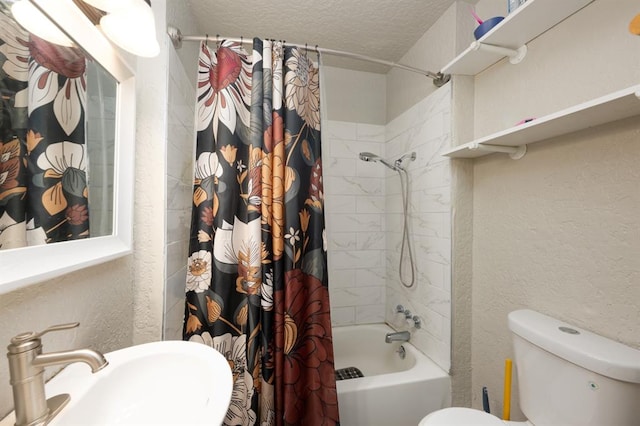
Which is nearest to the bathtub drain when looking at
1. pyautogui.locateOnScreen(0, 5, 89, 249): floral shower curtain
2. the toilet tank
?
the toilet tank

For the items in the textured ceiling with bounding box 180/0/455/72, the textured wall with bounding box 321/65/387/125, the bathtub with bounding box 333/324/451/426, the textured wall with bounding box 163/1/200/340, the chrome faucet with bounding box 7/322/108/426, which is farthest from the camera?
the textured wall with bounding box 321/65/387/125

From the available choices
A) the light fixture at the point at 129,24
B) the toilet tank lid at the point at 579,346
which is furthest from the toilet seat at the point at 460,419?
the light fixture at the point at 129,24

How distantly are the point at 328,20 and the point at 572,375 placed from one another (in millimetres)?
1955

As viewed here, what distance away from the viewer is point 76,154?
0.67 m

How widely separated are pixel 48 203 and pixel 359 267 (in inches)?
70.9

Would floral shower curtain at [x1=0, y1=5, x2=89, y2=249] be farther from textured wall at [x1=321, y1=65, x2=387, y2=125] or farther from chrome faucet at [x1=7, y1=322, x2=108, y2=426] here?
textured wall at [x1=321, y1=65, x2=387, y2=125]

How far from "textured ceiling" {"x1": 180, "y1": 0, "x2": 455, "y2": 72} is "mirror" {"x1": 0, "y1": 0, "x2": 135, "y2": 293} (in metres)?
0.78

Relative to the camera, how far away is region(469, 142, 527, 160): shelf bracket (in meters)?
1.09

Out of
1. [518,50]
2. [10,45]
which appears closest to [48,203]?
[10,45]

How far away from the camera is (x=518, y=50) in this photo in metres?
1.13

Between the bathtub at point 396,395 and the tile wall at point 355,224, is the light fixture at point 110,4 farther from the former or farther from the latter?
the bathtub at point 396,395

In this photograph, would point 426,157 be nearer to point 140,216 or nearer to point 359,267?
point 359,267

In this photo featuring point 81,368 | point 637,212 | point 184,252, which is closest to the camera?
point 81,368

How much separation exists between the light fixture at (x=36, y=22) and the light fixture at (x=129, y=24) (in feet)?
0.52
